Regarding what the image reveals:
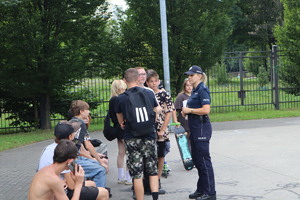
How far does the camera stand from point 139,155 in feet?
18.9

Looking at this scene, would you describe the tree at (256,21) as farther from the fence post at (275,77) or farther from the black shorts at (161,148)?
the black shorts at (161,148)

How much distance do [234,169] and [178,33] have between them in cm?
923

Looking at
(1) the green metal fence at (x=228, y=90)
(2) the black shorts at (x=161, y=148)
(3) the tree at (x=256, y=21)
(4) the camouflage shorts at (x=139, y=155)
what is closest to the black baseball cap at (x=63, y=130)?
(4) the camouflage shorts at (x=139, y=155)

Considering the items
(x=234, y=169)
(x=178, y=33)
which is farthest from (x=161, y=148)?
(x=178, y=33)

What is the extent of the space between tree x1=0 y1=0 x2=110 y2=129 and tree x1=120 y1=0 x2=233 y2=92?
1.41 m

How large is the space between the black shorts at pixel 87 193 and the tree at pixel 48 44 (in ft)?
30.1

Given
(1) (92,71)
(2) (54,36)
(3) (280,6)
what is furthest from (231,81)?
(3) (280,6)

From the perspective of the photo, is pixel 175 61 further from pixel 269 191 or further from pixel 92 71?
pixel 269 191

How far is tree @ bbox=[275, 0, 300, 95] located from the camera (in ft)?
62.7

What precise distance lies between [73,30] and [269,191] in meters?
9.78

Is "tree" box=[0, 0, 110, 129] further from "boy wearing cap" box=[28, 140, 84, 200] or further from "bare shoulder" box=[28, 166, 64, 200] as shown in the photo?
"bare shoulder" box=[28, 166, 64, 200]

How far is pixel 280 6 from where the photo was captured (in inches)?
1731

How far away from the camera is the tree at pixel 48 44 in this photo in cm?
1345

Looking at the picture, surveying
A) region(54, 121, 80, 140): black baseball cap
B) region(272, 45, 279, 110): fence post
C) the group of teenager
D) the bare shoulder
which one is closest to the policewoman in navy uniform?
the group of teenager
